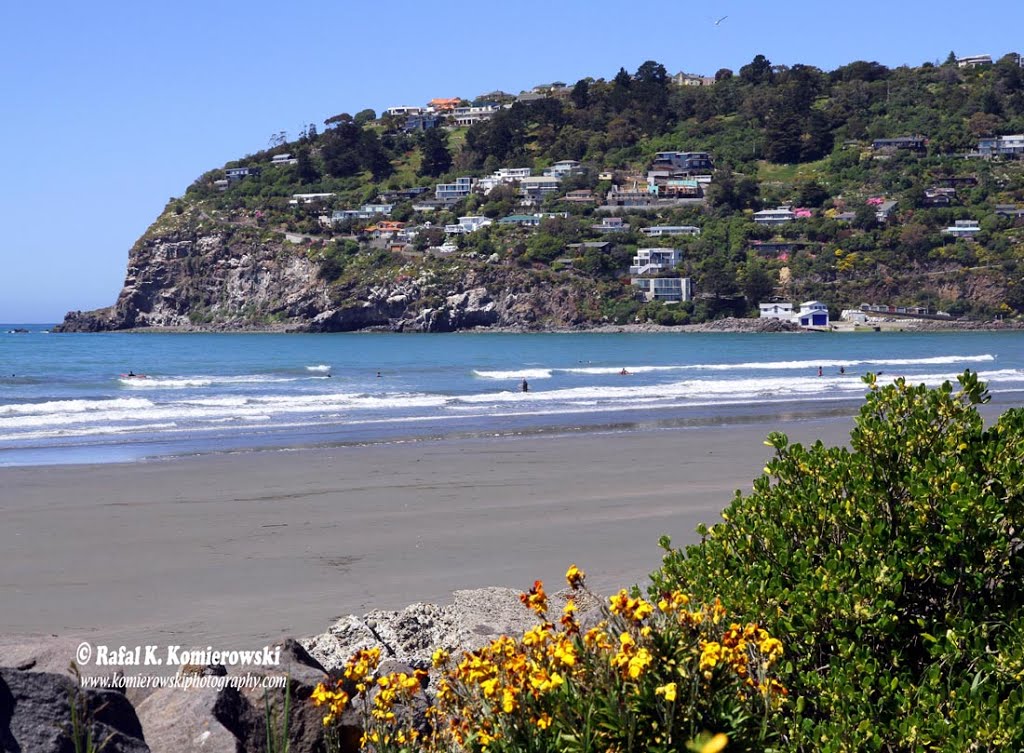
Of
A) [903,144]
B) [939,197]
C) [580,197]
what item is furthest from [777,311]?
[903,144]

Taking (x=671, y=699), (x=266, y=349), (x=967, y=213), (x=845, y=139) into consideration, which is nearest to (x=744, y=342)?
(x=266, y=349)

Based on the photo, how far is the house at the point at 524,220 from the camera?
4267 inches

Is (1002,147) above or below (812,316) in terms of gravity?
above

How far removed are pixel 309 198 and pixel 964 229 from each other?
68.3 metres

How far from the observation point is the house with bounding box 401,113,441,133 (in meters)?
144

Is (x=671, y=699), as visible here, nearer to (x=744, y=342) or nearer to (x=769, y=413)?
(x=769, y=413)

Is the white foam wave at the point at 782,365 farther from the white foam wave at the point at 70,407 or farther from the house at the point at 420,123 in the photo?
the house at the point at 420,123

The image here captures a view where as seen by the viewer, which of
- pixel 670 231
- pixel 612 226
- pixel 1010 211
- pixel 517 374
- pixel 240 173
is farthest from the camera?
pixel 240 173

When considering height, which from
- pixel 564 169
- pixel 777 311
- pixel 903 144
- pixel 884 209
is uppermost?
pixel 903 144

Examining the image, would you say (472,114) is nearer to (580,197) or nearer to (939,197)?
(580,197)

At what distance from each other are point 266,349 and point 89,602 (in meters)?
62.6

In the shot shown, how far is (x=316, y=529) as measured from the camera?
10.9m

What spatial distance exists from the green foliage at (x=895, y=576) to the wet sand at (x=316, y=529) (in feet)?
10.1

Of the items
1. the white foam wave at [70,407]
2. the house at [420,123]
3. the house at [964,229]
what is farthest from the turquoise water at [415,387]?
the house at [420,123]
